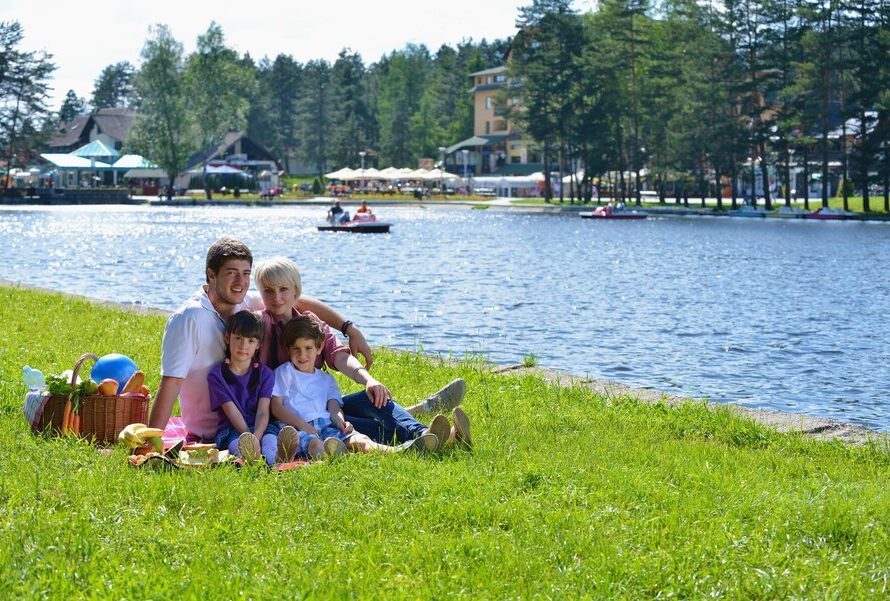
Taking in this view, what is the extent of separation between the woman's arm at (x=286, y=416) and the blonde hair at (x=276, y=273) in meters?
0.75

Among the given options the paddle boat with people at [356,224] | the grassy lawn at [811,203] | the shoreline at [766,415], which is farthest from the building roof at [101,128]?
the shoreline at [766,415]

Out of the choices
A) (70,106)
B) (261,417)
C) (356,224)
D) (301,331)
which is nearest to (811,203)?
(356,224)

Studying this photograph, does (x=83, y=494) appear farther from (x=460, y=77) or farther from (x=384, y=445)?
(x=460, y=77)

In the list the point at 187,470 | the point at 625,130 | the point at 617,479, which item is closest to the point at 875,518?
the point at 617,479

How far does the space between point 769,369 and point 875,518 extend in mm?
9948

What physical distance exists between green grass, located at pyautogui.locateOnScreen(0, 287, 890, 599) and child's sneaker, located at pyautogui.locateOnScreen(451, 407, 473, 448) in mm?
117

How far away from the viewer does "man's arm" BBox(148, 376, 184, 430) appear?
732 centimetres

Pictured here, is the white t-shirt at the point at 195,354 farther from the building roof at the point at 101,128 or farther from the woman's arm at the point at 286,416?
the building roof at the point at 101,128

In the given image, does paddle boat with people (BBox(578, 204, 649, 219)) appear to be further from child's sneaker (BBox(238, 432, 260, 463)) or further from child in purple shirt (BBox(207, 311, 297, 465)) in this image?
child's sneaker (BBox(238, 432, 260, 463))

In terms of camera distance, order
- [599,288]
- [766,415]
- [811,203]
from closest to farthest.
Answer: [766,415], [599,288], [811,203]

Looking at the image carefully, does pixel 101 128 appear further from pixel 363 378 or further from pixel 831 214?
pixel 363 378

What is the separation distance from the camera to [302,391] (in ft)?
25.0

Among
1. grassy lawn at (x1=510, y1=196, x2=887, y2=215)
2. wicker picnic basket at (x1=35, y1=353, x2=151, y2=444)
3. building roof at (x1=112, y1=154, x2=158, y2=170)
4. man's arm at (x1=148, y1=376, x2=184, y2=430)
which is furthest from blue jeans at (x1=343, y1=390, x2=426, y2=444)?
building roof at (x1=112, y1=154, x2=158, y2=170)

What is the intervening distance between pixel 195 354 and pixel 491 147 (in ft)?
371
